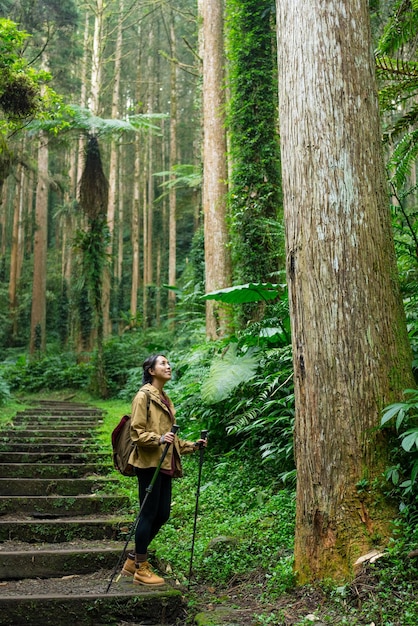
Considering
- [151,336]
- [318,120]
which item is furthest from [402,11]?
[151,336]

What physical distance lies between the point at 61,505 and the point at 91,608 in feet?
6.42

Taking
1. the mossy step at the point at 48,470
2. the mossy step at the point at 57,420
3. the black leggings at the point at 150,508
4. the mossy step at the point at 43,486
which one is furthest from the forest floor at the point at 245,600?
the mossy step at the point at 57,420

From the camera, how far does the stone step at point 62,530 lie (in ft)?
16.3

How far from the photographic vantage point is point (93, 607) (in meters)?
3.66

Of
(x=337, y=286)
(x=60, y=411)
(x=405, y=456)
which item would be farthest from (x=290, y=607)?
(x=60, y=411)

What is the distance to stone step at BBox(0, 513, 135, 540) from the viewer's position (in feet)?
16.3

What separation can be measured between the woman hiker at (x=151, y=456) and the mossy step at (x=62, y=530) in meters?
0.80

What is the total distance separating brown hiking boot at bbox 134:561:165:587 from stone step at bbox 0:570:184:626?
0.25ft

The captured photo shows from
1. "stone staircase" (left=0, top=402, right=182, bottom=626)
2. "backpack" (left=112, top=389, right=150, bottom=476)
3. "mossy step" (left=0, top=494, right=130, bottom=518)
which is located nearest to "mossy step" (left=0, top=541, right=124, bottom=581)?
"stone staircase" (left=0, top=402, right=182, bottom=626)

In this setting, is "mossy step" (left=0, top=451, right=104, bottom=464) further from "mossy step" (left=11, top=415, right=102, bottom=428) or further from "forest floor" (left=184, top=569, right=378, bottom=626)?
"forest floor" (left=184, top=569, right=378, bottom=626)

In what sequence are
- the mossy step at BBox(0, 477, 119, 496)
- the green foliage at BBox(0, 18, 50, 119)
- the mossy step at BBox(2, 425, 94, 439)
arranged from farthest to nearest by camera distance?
the mossy step at BBox(2, 425, 94, 439), the green foliage at BBox(0, 18, 50, 119), the mossy step at BBox(0, 477, 119, 496)

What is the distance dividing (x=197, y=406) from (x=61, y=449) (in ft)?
6.08

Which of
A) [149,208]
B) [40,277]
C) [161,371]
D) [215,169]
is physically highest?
[149,208]

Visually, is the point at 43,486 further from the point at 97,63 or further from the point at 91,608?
the point at 97,63
